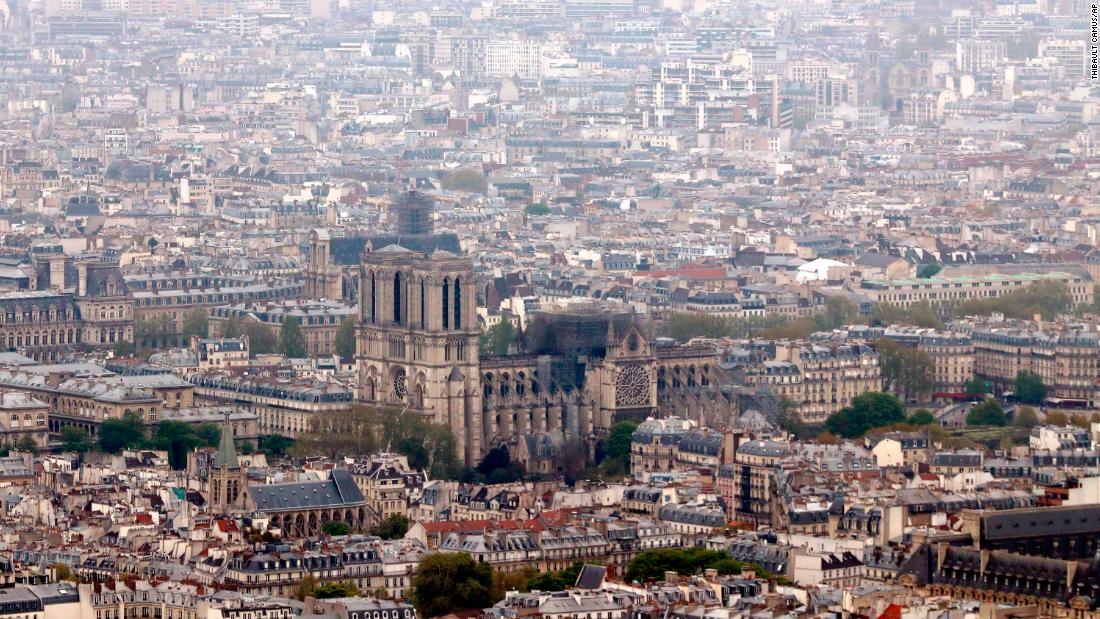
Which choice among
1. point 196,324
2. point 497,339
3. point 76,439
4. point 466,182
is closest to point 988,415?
point 497,339

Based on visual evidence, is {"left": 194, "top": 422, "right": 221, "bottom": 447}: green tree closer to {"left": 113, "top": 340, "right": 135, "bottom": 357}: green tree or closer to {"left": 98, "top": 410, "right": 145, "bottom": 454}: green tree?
{"left": 98, "top": 410, "right": 145, "bottom": 454}: green tree

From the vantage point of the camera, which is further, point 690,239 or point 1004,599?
point 690,239

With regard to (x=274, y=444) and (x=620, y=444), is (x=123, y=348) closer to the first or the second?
(x=274, y=444)

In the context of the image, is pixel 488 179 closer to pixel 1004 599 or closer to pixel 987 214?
pixel 987 214

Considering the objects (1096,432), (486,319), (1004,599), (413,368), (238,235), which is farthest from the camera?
(238,235)

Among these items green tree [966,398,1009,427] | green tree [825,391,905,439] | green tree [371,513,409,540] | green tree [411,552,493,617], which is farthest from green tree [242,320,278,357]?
green tree [411,552,493,617]

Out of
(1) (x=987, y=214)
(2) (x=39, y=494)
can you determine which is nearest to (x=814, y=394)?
(2) (x=39, y=494)
